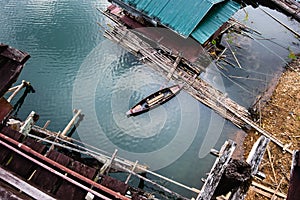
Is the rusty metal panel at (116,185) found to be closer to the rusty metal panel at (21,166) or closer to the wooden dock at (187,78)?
the rusty metal panel at (21,166)

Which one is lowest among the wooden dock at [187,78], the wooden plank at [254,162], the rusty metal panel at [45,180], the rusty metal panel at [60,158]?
the rusty metal panel at [45,180]

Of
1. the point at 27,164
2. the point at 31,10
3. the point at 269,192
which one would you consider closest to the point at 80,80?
the point at 31,10

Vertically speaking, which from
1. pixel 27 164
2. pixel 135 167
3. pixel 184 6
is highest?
pixel 184 6

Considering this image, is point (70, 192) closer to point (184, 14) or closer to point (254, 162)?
point (254, 162)

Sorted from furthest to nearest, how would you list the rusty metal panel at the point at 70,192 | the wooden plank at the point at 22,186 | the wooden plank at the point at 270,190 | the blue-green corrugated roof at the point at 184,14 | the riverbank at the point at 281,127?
the blue-green corrugated roof at the point at 184,14
the riverbank at the point at 281,127
the wooden plank at the point at 270,190
the rusty metal panel at the point at 70,192
the wooden plank at the point at 22,186

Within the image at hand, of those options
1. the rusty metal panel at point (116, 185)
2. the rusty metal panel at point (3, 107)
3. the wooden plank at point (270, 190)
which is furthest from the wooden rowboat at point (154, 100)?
the rusty metal panel at point (116, 185)

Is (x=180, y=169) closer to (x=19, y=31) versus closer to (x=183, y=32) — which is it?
(x=183, y=32)
